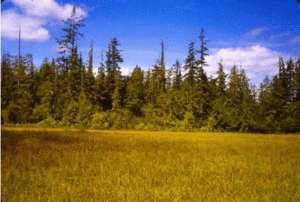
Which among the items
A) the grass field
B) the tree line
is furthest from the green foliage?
the grass field

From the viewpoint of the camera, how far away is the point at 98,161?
7.77 m

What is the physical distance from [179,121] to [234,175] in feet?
92.5

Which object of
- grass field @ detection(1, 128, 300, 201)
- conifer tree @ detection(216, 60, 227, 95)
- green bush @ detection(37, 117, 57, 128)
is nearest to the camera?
grass field @ detection(1, 128, 300, 201)

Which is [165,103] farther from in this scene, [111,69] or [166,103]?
[111,69]

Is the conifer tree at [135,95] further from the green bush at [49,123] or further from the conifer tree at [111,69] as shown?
the green bush at [49,123]

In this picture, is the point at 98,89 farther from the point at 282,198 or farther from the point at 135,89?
the point at 282,198

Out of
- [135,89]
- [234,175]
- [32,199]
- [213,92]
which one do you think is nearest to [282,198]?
[234,175]

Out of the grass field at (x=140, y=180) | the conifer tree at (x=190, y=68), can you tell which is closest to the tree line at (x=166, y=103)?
the conifer tree at (x=190, y=68)

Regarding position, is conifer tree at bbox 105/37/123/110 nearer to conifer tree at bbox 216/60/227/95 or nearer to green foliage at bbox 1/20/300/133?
green foliage at bbox 1/20/300/133

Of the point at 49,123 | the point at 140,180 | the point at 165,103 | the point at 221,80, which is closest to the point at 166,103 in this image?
the point at 165,103

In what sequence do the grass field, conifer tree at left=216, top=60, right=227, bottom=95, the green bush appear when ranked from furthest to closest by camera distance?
conifer tree at left=216, top=60, right=227, bottom=95 → the green bush → the grass field

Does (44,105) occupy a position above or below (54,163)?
above

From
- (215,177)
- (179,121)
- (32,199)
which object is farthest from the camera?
(179,121)

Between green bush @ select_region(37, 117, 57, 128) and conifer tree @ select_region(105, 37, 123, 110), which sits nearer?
green bush @ select_region(37, 117, 57, 128)
